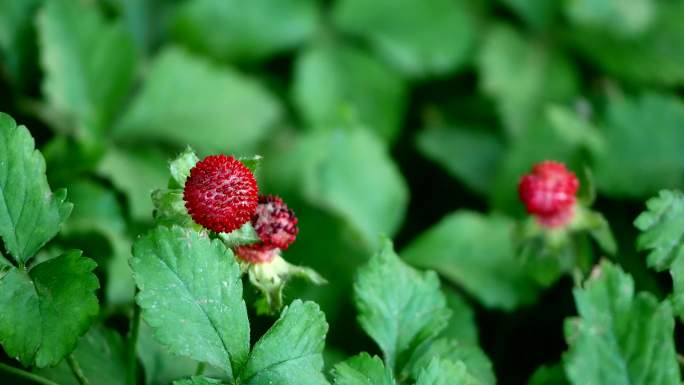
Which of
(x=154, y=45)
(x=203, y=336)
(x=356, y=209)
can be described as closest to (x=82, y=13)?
(x=154, y=45)

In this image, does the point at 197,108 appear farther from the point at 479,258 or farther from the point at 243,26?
the point at 479,258

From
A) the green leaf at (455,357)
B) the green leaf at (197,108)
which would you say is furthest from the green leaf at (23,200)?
the green leaf at (197,108)

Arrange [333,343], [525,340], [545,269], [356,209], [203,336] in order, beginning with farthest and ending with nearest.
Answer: [356,209], [525,340], [333,343], [545,269], [203,336]

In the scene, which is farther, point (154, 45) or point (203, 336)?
point (154, 45)

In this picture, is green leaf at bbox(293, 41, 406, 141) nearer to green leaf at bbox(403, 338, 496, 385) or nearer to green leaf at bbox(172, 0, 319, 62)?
green leaf at bbox(172, 0, 319, 62)

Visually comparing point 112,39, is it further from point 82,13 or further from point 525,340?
point 525,340

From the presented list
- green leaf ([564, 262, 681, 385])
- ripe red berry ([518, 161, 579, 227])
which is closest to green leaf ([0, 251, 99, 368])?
green leaf ([564, 262, 681, 385])

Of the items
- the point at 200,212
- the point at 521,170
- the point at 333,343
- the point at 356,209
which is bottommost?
the point at 333,343
